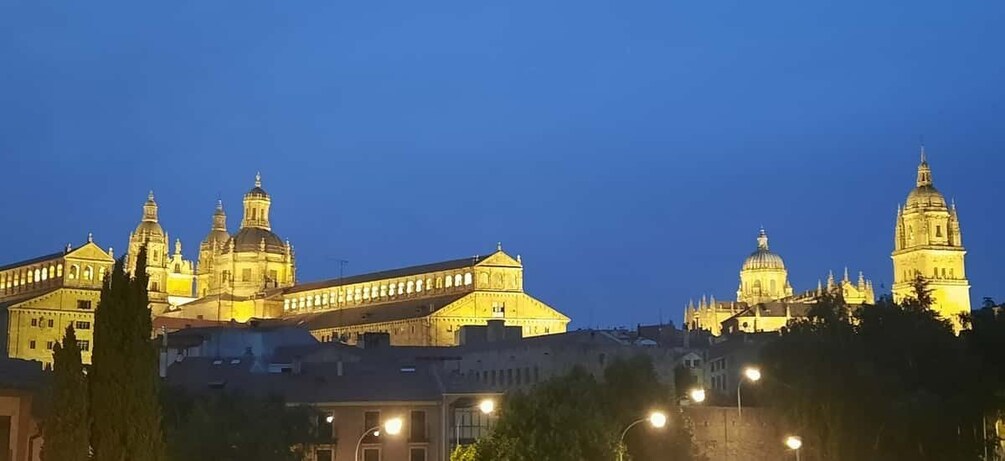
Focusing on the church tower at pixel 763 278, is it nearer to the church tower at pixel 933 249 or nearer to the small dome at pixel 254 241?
the church tower at pixel 933 249

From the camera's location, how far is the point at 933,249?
445 feet

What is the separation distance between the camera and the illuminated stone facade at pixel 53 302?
116 metres

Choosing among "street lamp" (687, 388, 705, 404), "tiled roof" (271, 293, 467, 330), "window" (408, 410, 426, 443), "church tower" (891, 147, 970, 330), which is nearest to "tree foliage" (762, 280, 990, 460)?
"street lamp" (687, 388, 705, 404)

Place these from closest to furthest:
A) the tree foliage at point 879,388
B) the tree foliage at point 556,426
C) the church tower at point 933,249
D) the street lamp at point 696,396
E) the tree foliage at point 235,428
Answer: the tree foliage at point 556,426 < the tree foliage at point 235,428 < the tree foliage at point 879,388 < the street lamp at point 696,396 < the church tower at point 933,249

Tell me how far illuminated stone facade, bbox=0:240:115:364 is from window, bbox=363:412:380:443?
62.1 meters

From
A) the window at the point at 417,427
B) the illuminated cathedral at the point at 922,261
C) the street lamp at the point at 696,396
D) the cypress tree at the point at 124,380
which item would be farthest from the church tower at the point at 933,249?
the cypress tree at the point at 124,380

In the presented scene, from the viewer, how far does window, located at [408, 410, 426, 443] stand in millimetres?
52594

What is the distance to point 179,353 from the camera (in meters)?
78.4

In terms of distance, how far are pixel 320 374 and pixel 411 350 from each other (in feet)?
78.6

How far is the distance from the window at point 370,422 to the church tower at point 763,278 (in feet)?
331

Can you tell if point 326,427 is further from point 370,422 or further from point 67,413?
point 67,413

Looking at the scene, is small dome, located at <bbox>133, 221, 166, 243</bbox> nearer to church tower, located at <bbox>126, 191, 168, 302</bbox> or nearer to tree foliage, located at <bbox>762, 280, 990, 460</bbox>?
church tower, located at <bbox>126, 191, 168, 302</bbox>

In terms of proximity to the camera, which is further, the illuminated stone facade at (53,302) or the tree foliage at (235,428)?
the illuminated stone facade at (53,302)

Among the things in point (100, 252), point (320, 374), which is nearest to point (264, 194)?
point (100, 252)
